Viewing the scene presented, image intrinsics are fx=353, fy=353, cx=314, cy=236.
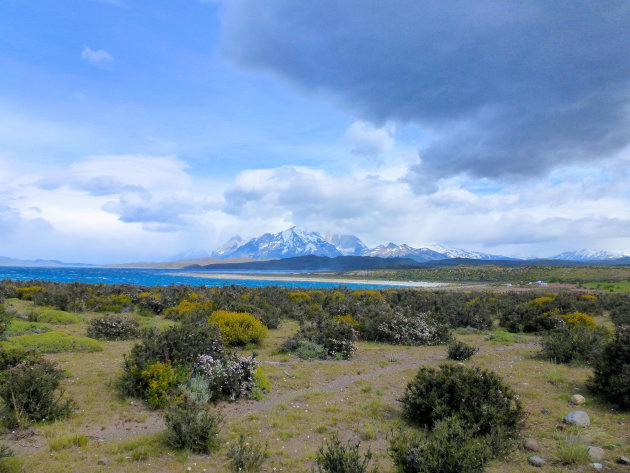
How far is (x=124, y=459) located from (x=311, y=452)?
3.18 metres

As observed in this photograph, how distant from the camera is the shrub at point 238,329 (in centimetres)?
1505


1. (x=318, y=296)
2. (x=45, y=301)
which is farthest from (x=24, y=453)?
(x=318, y=296)

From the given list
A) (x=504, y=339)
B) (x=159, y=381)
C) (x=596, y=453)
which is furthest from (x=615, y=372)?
(x=159, y=381)

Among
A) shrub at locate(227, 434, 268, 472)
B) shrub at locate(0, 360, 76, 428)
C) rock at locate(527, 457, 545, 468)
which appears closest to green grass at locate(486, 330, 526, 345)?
rock at locate(527, 457, 545, 468)

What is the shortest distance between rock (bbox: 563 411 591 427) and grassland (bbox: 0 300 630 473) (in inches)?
6.1

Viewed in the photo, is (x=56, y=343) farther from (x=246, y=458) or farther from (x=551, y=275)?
(x=551, y=275)

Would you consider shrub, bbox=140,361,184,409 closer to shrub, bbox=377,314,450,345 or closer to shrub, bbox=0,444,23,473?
shrub, bbox=0,444,23,473

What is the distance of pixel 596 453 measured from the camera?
20.1ft

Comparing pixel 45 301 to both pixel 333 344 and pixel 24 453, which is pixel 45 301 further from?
pixel 24 453

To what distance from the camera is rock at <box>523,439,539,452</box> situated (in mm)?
6490

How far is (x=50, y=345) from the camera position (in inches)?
503

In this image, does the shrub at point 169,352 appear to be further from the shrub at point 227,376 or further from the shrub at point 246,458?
the shrub at point 246,458

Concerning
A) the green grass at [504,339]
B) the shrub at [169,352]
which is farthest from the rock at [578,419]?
the green grass at [504,339]

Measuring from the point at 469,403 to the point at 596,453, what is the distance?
6.78 feet
